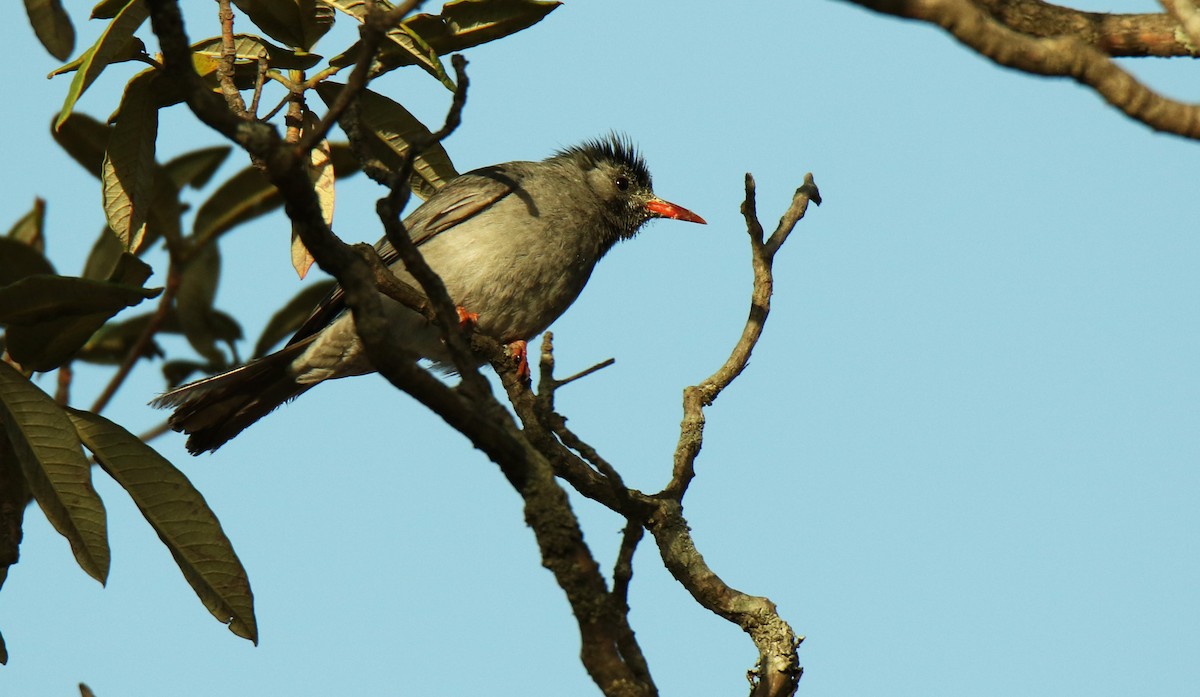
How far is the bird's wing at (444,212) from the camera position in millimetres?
5691

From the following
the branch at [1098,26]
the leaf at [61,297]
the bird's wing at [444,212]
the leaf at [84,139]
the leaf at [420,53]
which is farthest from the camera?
the bird's wing at [444,212]

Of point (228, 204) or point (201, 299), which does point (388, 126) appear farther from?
point (201, 299)

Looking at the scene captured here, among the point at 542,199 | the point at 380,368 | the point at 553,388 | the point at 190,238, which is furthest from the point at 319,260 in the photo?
the point at 542,199

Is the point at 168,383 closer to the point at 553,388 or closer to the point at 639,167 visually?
the point at 639,167

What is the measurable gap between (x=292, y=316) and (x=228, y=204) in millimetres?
666

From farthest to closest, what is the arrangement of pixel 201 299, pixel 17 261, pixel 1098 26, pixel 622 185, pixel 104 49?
1. pixel 622 185
2. pixel 201 299
3. pixel 17 261
4. pixel 104 49
5. pixel 1098 26

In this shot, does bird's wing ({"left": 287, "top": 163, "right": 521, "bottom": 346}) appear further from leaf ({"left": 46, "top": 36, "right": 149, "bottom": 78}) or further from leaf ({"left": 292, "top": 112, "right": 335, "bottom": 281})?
leaf ({"left": 46, "top": 36, "right": 149, "bottom": 78})

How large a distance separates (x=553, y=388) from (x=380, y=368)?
62 cm

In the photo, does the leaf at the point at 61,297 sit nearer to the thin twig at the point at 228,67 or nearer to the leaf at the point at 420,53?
the thin twig at the point at 228,67

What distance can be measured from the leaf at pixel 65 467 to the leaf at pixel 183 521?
0.18m

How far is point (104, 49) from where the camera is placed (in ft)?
11.1

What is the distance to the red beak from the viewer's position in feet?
22.3

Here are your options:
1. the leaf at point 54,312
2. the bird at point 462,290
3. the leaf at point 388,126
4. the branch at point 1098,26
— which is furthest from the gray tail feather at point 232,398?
the branch at point 1098,26

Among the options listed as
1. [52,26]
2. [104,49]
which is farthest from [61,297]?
[52,26]
